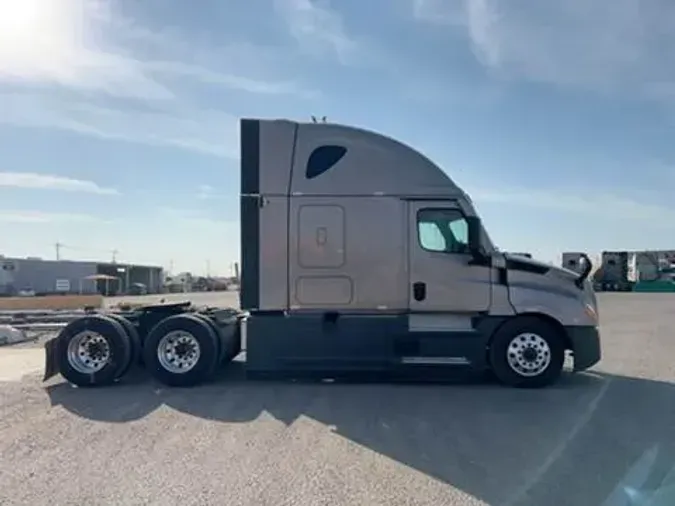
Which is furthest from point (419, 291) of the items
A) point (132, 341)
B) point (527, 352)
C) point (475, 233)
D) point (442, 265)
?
point (132, 341)

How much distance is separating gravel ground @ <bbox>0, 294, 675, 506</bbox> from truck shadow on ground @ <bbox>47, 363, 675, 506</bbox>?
0.02 m

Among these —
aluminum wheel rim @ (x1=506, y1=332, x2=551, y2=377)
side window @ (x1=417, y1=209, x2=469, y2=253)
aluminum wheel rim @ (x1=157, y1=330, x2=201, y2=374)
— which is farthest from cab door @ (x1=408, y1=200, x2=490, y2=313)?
aluminum wheel rim @ (x1=157, y1=330, x2=201, y2=374)

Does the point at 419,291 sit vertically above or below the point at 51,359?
above

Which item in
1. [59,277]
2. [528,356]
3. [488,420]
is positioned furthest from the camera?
[59,277]

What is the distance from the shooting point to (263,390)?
1005 centimetres

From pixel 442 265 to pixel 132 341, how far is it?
4.95 metres

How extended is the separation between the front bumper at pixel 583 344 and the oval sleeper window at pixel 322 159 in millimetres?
4359

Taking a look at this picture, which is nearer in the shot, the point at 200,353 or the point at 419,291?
the point at 200,353

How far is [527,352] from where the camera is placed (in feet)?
34.3

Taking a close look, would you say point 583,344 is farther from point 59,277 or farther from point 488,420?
point 59,277

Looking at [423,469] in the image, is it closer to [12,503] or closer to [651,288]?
[12,503]

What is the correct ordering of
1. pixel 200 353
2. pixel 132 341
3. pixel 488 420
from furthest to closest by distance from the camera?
pixel 132 341
pixel 200 353
pixel 488 420

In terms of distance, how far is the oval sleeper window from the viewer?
10742mm

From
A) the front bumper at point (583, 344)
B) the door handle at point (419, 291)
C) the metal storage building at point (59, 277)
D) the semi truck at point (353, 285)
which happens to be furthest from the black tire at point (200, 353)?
the metal storage building at point (59, 277)
